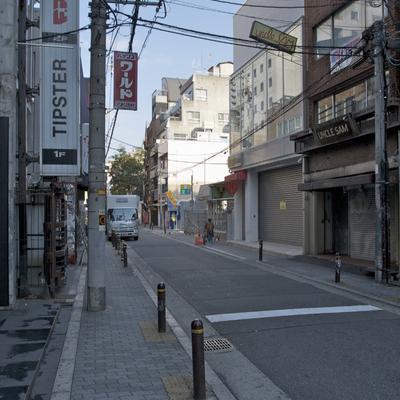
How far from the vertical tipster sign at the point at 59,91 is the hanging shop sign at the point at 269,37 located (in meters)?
7.70

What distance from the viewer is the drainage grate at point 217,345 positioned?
7548 millimetres

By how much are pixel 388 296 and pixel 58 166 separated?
25.6 ft

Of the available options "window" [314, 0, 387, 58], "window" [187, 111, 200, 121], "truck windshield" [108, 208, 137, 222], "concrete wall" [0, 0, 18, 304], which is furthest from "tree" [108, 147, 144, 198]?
"concrete wall" [0, 0, 18, 304]

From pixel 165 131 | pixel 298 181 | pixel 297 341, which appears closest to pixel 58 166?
pixel 297 341

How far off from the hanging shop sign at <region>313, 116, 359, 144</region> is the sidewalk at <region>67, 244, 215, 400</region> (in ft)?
32.9

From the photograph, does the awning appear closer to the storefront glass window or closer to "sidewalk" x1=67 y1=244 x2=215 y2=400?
the storefront glass window

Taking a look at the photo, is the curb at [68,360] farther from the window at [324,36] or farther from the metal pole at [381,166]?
the window at [324,36]

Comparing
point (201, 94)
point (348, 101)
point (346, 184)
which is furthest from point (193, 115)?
point (346, 184)

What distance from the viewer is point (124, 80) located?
11.8 m

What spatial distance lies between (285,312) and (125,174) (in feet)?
226

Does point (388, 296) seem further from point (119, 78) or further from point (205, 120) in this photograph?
point (205, 120)

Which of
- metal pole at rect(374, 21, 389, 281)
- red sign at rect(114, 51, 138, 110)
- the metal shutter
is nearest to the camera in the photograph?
red sign at rect(114, 51, 138, 110)

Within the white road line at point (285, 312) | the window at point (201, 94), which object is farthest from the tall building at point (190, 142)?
the white road line at point (285, 312)

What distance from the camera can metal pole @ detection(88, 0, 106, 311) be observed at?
32.4 feet
